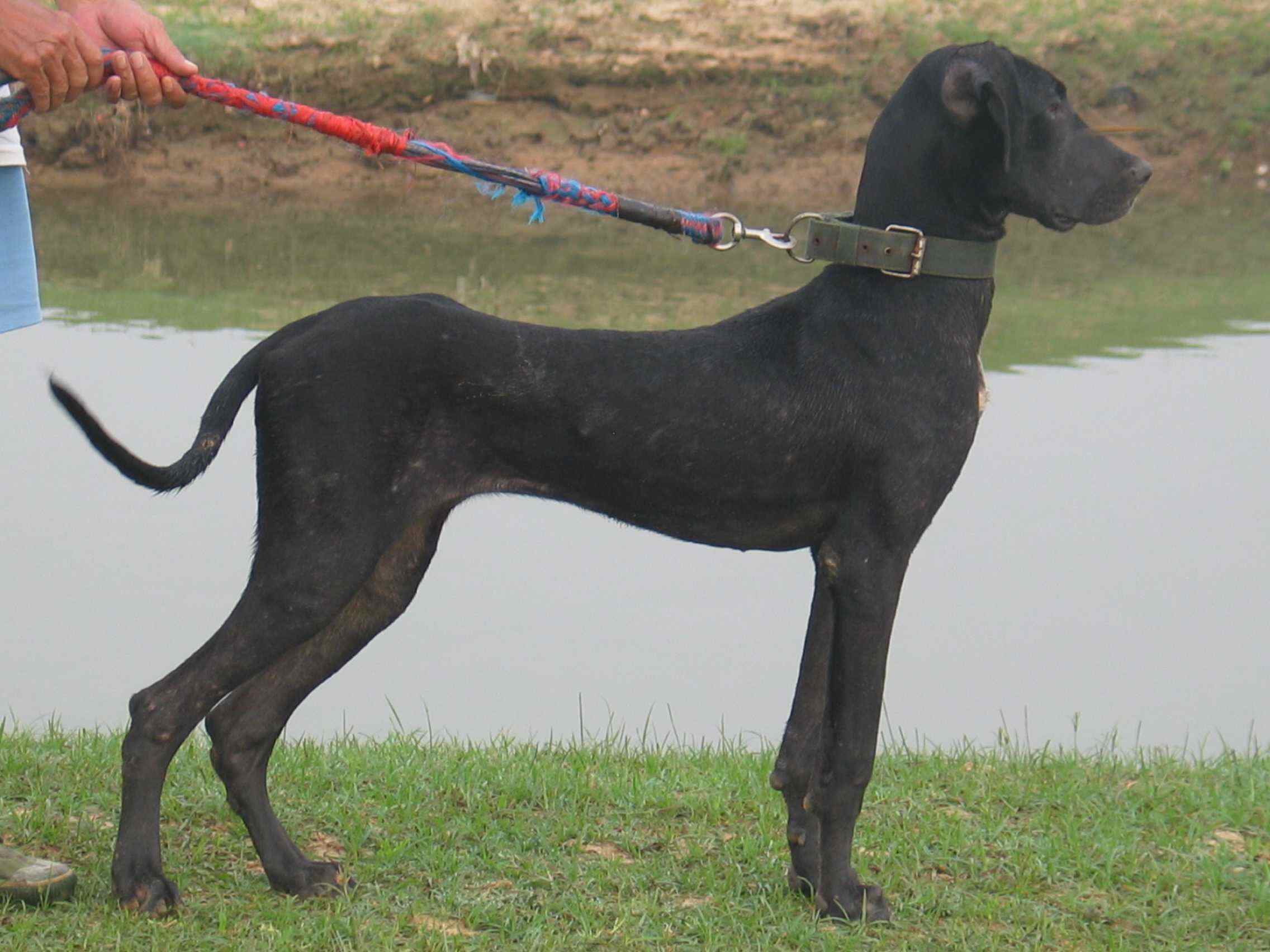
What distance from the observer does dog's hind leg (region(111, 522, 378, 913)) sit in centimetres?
337

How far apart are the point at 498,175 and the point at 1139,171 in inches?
54.6

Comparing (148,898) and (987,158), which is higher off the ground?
(987,158)

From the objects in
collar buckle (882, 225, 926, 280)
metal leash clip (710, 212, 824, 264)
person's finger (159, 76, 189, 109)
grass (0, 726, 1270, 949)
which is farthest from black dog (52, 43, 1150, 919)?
person's finger (159, 76, 189, 109)

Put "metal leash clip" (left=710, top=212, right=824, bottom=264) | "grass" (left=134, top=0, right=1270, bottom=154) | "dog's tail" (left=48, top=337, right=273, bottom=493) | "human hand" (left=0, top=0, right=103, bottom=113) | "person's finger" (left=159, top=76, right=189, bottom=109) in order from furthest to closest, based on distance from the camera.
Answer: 1. "grass" (left=134, top=0, right=1270, bottom=154)
2. "metal leash clip" (left=710, top=212, right=824, bottom=264)
3. "person's finger" (left=159, top=76, right=189, bottom=109)
4. "dog's tail" (left=48, top=337, right=273, bottom=493)
5. "human hand" (left=0, top=0, right=103, bottom=113)

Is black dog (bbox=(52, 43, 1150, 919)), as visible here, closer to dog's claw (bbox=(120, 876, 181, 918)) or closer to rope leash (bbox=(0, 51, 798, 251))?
dog's claw (bbox=(120, 876, 181, 918))

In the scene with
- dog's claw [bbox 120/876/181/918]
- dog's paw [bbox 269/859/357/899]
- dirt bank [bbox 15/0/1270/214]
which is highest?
dirt bank [bbox 15/0/1270/214]

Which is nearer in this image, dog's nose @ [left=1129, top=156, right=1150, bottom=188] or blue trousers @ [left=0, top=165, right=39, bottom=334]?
dog's nose @ [left=1129, top=156, right=1150, bottom=188]

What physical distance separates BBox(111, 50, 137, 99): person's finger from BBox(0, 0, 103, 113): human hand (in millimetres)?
64

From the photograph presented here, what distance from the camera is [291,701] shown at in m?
3.67

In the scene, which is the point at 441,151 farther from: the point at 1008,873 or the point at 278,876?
the point at 1008,873

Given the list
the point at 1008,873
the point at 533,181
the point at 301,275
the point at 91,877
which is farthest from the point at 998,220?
the point at 301,275

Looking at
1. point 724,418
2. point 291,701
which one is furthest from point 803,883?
point 291,701

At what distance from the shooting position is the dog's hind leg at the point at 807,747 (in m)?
3.58

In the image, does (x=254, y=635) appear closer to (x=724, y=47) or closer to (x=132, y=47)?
(x=132, y=47)
